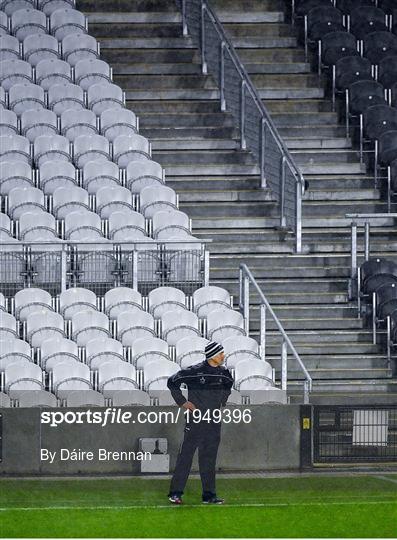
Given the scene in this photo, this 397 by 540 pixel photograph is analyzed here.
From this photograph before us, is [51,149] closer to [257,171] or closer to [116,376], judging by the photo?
[257,171]

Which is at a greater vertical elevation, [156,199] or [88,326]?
[156,199]

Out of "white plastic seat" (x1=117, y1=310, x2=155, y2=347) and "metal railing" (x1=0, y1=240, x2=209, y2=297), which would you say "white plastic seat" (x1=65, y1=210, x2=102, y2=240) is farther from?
"white plastic seat" (x1=117, y1=310, x2=155, y2=347)

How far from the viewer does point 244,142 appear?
1053 inches

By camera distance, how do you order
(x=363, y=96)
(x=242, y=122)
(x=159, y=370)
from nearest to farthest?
(x=159, y=370), (x=242, y=122), (x=363, y=96)

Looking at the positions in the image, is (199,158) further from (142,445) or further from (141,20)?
(142,445)

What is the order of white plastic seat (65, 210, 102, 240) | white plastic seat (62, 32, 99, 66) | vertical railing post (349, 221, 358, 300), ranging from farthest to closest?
1. white plastic seat (62, 32, 99, 66)
2. vertical railing post (349, 221, 358, 300)
3. white plastic seat (65, 210, 102, 240)

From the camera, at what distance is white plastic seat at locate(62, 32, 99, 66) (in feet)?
88.5

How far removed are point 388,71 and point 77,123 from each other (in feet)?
18.6

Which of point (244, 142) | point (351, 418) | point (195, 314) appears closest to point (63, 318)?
point (195, 314)

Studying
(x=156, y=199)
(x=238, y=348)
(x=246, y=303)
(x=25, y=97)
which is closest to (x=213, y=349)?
(x=238, y=348)

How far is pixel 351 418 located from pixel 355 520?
10.5 feet

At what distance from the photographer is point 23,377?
20859mm

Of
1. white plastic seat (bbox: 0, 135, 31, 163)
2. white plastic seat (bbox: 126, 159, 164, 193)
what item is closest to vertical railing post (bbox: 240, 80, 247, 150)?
white plastic seat (bbox: 126, 159, 164, 193)

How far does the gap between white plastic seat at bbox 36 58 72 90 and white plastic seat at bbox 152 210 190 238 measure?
3.27 m
